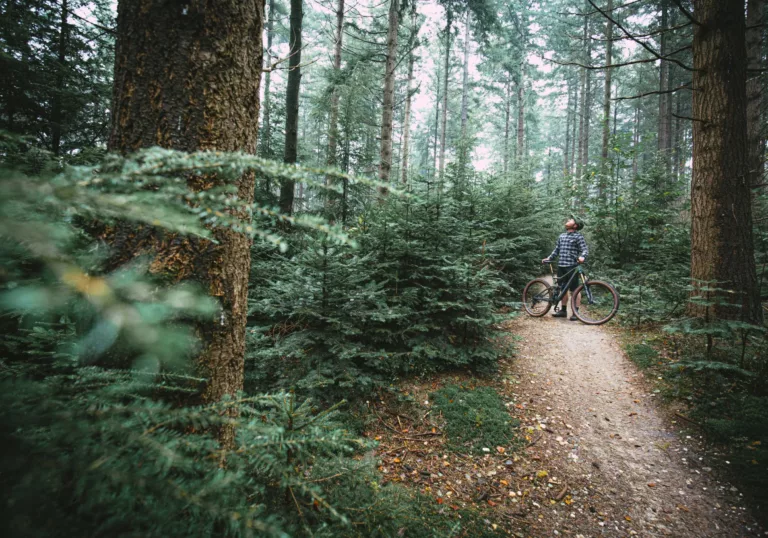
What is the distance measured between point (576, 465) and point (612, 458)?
1.45 feet

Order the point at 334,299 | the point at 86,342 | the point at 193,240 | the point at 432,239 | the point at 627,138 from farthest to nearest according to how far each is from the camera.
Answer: the point at 627,138
the point at 432,239
the point at 334,299
the point at 193,240
the point at 86,342

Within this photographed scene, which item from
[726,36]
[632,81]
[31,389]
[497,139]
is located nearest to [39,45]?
[31,389]

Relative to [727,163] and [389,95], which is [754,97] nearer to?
[727,163]

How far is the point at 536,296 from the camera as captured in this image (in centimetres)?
792

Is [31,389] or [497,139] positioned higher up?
[497,139]

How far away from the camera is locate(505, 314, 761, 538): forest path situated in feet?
8.56

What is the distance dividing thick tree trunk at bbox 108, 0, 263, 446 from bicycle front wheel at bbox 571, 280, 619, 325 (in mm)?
7720

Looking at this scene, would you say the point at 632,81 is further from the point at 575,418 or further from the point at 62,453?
the point at 62,453

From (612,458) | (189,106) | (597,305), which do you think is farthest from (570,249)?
(189,106)

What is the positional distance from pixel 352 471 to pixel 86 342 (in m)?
1.50

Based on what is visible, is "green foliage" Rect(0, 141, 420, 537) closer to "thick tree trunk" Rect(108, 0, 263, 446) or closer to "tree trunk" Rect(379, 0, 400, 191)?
"thick tree trunk" Rect(108, 0, 263, 446)

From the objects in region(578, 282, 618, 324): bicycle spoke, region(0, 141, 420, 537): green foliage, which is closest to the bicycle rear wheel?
region(578, 282, 618, 324): bicycle spoke

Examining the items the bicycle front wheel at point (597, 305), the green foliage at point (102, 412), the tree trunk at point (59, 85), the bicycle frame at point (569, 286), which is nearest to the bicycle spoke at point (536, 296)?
the bicycle frame at point (569, 286)

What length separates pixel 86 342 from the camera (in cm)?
120
